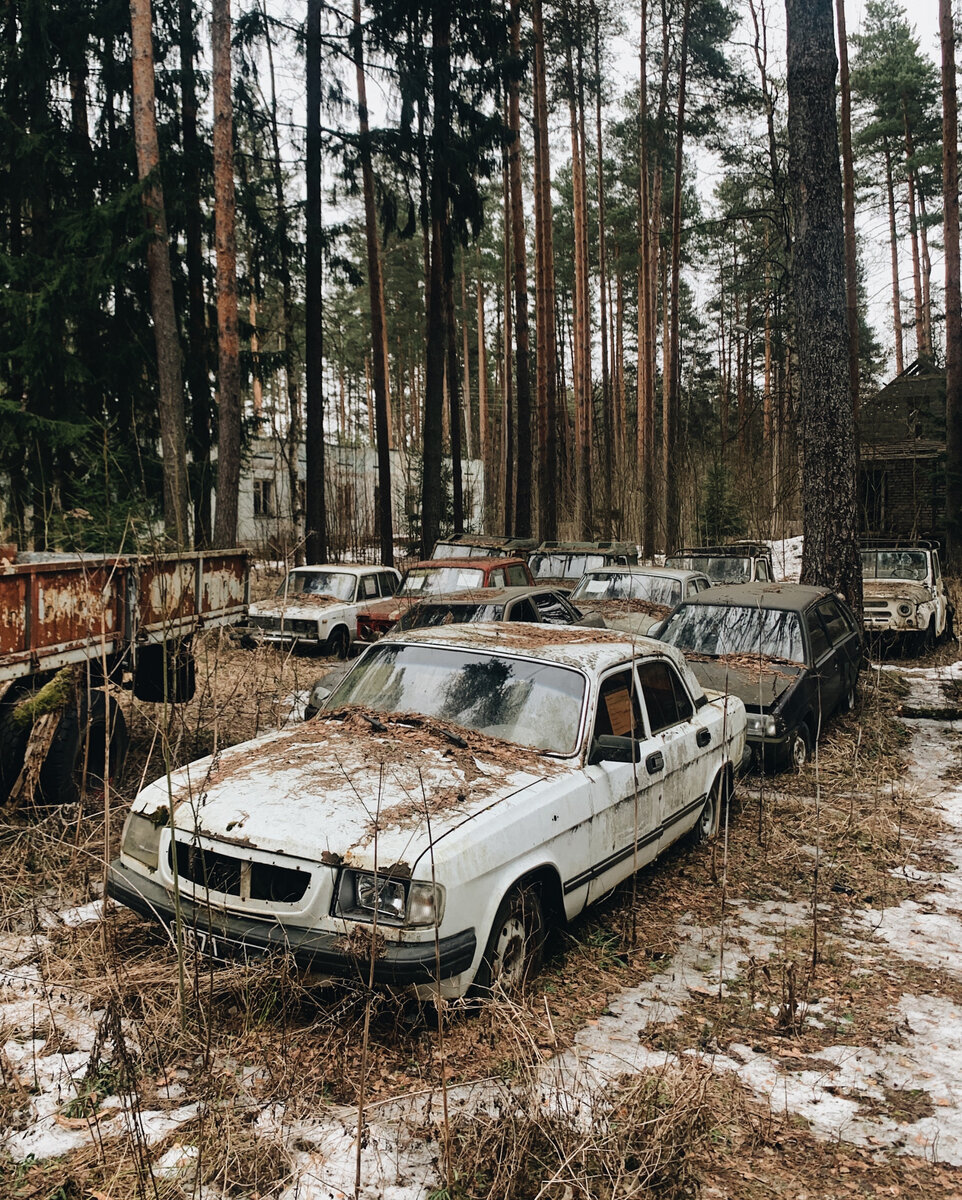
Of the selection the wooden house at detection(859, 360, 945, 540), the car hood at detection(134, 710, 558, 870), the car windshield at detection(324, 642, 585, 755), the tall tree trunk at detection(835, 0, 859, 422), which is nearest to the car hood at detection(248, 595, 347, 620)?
the car windshield at detection(324, 642, 585, 755)

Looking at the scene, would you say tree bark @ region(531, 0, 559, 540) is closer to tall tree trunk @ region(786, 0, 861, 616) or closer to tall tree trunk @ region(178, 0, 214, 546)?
tall tree trunk @ region(178, 0, 214, 546)

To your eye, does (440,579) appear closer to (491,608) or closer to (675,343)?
(491,608)

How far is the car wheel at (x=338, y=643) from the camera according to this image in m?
14.2

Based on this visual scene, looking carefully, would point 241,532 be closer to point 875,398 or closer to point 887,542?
point 875,398

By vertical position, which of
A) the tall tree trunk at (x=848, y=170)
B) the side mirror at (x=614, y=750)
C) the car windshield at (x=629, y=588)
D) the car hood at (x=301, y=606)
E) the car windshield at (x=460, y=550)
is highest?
the tall tree trunk at (x=848, y=170)

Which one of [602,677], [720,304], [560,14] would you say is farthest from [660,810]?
[720,304]

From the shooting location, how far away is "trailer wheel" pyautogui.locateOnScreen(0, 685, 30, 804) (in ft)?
19.7

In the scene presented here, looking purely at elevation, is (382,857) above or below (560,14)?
below

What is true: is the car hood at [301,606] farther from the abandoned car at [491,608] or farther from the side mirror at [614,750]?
the side mirror at [614,750]

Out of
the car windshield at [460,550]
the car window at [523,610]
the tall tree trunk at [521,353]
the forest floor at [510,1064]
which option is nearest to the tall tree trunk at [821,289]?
the car window at [523,610]

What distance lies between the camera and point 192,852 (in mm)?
3832

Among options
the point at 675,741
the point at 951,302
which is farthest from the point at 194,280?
the point at 951,302

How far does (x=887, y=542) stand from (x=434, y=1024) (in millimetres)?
14639

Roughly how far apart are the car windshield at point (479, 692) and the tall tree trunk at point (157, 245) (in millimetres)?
9210
